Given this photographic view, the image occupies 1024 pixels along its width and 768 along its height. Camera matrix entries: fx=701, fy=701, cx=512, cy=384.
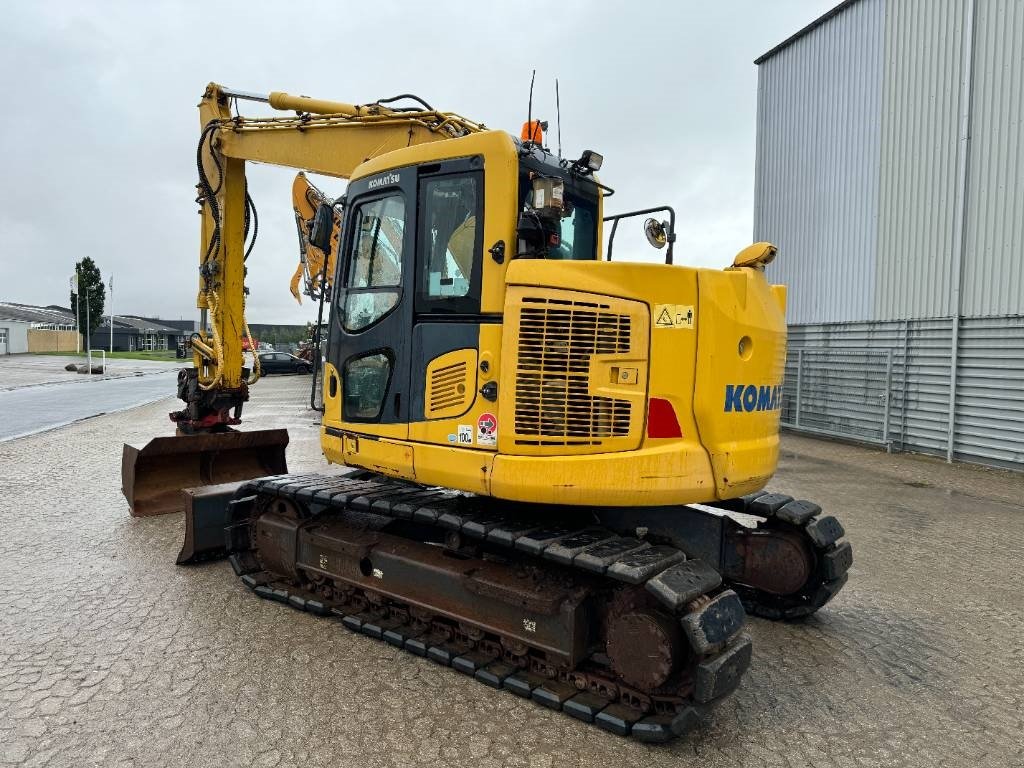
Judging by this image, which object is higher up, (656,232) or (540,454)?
(656,232)

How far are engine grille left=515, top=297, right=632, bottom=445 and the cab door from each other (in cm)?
90

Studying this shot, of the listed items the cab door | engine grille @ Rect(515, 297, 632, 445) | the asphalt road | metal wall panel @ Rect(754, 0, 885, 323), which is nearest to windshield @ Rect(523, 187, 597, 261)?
engine grille @ Rect(515, 297, 632, 445)

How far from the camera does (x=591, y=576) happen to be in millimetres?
3854

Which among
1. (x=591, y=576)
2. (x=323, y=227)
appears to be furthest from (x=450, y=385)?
(x=323, y=227)

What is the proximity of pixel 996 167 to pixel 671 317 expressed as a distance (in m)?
11.2

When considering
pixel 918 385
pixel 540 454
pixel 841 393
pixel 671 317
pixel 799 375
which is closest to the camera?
pixel 671 317

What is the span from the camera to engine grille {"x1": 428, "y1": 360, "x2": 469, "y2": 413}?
4.08 metres

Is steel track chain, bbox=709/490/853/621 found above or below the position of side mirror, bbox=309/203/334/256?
Answer: below

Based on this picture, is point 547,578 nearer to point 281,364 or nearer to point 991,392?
point 991,392

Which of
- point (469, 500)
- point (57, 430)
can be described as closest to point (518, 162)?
point (469, 500)

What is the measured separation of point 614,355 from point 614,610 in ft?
4.40

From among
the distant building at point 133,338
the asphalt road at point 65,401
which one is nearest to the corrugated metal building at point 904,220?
the asphalt road at point 65,401

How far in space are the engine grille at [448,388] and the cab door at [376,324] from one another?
22 cm

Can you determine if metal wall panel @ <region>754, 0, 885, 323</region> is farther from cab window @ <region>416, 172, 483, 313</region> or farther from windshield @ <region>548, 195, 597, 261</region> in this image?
cab window @ <region>416, 172, 483, 313</region>
